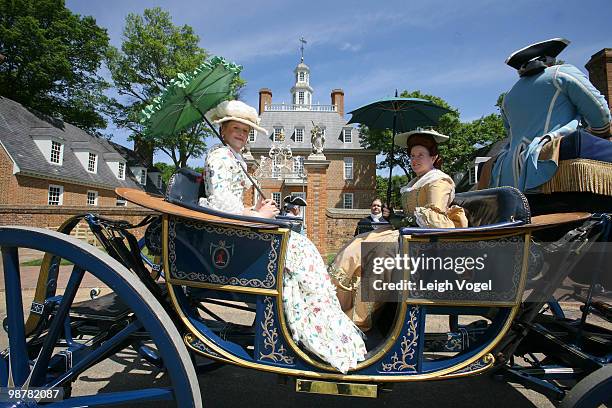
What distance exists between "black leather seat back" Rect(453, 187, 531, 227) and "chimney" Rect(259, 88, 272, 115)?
115 ft

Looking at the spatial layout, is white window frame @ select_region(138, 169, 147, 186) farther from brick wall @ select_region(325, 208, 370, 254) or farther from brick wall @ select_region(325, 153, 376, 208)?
brick wall @ select_region(325, 208, 370, 254)

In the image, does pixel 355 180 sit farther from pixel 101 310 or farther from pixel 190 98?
pixel 101 310

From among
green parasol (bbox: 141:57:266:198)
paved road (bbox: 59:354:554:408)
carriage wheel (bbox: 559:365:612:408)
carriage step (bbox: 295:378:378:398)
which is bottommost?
paved road (bbox: 59:354:554:408)

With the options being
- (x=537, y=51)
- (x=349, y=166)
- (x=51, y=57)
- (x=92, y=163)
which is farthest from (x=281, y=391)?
(x=349, y=166)

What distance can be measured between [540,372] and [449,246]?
Answer: 0.86m

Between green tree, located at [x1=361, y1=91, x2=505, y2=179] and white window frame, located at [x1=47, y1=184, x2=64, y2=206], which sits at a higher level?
green tree, located at [x1=361, y1=91, x2=505, y2=179]

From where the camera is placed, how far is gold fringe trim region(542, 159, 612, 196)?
80.8 inches

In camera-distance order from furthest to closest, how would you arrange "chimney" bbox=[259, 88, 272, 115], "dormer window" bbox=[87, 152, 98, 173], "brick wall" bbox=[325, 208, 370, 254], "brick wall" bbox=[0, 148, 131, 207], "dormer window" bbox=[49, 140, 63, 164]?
"chimney" bbox=[259, 88, 272, 115] → "dormer window" bbox=[87, 152, 98, 173] → "dormer window" bbox=[49, 140, 63, 164] → "brick wall" bbox=[0, 148, 131, 207] → "brick wall" bbox=[325, 208, 370, 254]

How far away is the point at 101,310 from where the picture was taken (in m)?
2.14

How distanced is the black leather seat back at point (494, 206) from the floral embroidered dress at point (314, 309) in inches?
38.3

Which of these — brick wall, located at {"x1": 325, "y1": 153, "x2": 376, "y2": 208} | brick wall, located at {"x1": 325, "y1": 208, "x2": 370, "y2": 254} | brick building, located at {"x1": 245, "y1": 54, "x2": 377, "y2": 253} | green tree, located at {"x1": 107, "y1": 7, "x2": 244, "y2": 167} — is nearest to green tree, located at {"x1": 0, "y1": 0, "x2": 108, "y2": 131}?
green tree, located at {"x1": 107, "y1": 7, "x2": 244, "y2": 167}

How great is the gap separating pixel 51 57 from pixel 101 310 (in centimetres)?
2544

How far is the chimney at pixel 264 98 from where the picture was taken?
1420 inches

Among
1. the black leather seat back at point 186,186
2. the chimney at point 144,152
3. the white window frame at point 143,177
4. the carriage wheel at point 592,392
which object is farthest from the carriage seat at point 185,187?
the chimney at point 144,152
